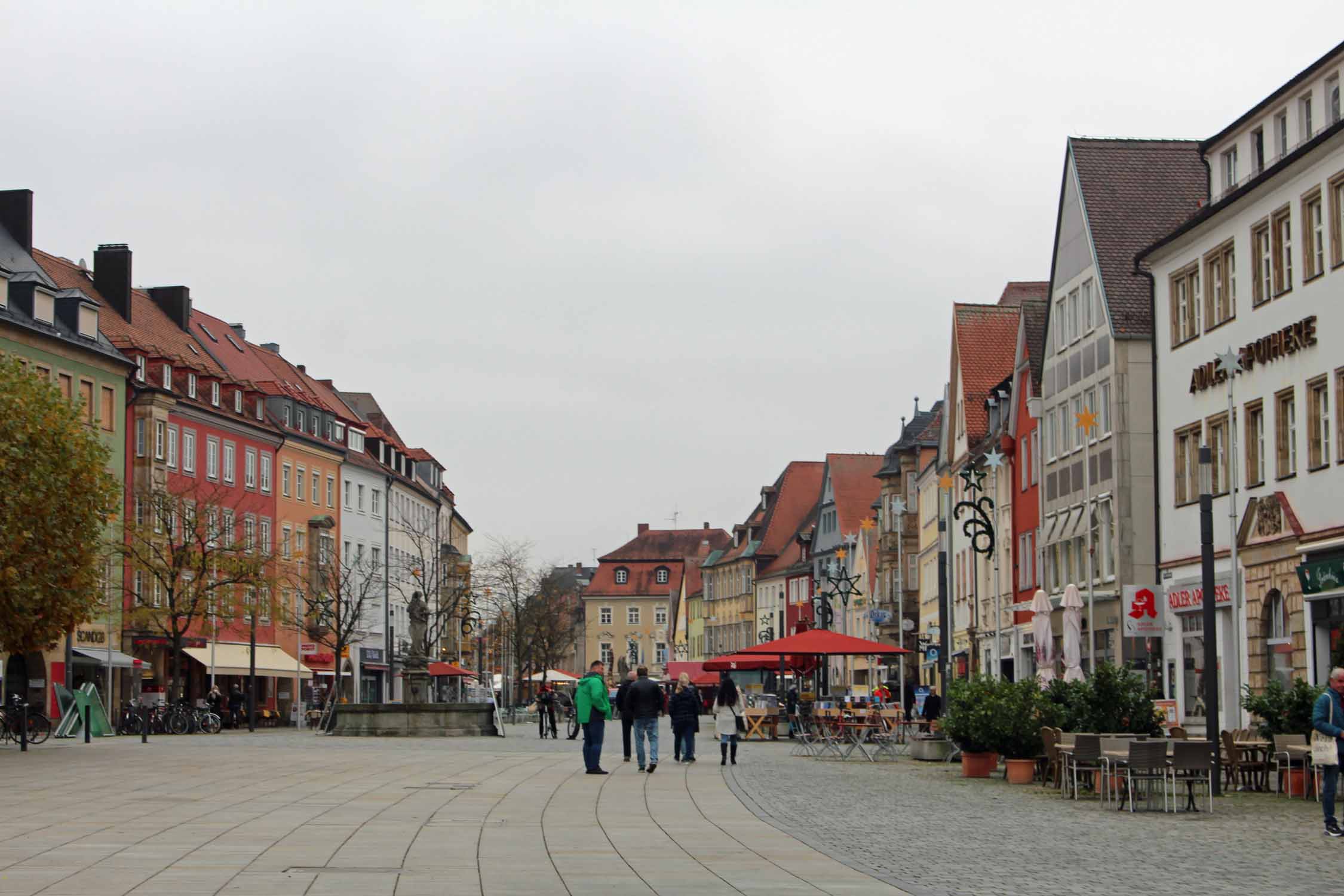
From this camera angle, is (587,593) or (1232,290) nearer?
(1232,290)

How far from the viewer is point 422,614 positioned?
55844mm

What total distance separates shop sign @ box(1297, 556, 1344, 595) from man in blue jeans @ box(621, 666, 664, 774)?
449 inches

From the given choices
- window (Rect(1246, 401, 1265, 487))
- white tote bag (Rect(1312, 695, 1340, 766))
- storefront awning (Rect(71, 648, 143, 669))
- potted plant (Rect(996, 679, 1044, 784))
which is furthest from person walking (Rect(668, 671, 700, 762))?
storefront awning (Rect(71, 648, 143, 669))

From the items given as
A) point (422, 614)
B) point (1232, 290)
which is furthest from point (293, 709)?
point (1232, 290)

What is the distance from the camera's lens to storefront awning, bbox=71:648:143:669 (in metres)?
63.0

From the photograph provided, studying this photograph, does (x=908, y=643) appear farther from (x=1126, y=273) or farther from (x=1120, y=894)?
(x=1120, y=894)

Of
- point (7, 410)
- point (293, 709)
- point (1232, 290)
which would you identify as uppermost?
point (1232, 290)

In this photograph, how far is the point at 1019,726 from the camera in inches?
1106

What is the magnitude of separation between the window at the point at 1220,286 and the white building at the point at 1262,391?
0.04 meters

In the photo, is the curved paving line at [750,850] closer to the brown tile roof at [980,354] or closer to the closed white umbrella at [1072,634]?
the closed white umbrella at [1072,634]

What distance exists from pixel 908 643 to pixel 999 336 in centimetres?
2223

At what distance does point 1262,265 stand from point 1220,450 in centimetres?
426

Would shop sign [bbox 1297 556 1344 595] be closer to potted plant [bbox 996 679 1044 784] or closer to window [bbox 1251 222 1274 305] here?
window [bbox 1251 222 1274 305]

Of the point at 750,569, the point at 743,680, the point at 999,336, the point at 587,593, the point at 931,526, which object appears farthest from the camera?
the point at 587,593
